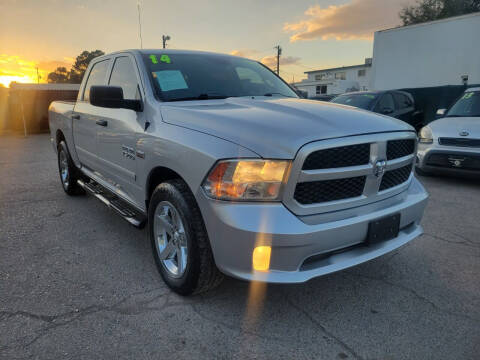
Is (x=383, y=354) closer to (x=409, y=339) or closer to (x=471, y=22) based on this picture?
(x=409, y=339)

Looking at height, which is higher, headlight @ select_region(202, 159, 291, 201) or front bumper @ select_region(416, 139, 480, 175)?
headlight @ select_region(202, 159, 291, 201)

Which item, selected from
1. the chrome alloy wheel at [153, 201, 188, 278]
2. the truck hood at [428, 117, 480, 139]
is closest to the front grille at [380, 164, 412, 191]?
the chrome alloy wheel at [153, 201, 188, 278]

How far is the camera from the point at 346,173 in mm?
2086

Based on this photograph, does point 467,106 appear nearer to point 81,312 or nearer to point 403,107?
point 403,107

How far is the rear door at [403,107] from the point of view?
888 cm

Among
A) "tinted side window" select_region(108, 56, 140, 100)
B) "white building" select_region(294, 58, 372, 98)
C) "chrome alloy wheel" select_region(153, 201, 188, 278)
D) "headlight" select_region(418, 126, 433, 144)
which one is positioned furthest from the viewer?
"white building" select_region(294, 58, 372, 98)

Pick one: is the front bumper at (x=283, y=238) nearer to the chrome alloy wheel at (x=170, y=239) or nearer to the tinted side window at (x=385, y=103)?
the chrome alloy wheel at (x=170, y=239)

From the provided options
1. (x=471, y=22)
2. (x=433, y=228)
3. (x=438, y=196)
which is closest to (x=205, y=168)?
(x=433, y=228)

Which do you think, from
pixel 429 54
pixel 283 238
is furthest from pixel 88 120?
pixel 429 54

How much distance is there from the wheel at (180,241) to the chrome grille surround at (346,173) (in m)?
0.63

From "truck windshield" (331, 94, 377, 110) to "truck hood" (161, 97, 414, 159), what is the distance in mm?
6317

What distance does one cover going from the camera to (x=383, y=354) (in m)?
2.02

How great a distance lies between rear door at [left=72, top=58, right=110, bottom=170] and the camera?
12.8ft

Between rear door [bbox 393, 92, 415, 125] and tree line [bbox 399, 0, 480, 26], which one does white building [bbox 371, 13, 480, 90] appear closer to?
rear door [bbox 393, 92, 415, 125]
